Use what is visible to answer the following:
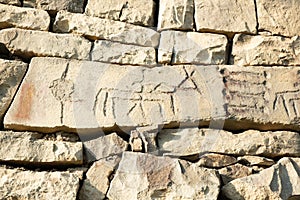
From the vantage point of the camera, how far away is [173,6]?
395 cm

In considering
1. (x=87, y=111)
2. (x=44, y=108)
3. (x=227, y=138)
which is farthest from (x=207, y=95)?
(x=44, y=108)

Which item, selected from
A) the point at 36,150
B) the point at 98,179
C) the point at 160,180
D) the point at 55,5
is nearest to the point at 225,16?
the point at 55,5

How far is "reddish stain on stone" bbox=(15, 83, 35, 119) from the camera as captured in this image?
346 centimetres

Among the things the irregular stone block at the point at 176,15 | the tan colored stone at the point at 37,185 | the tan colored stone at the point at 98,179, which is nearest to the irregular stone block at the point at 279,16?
the irregular stone block at the point at 176,15

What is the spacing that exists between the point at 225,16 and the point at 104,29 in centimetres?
83

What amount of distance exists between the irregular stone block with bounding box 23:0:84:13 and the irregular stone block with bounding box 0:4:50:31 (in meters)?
0.09

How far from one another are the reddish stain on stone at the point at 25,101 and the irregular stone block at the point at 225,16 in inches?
47.0

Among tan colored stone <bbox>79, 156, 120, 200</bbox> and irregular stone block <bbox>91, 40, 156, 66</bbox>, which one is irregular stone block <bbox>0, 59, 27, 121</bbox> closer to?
irregular stone block <bbox>91, 40, 156, 66</bbox>

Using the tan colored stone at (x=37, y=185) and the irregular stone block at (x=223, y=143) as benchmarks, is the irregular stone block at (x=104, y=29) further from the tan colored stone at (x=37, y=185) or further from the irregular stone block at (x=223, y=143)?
the tan colored stone at (x=37, y=185)

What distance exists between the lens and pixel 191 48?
384 cm

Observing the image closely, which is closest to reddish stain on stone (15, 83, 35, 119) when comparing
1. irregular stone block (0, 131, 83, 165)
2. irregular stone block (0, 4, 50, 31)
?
irregular stone block (0, 131, 83, 165)

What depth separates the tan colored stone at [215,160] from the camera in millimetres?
3496

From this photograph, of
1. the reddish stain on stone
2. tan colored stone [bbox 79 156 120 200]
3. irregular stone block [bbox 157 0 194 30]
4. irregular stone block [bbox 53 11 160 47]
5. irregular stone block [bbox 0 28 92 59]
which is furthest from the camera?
irregular stone block [bbox 157 0 194 30]

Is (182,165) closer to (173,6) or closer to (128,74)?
(128,74)
